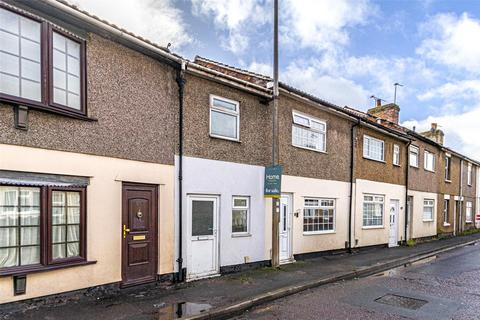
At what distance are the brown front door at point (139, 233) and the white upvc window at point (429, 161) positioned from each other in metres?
17.9

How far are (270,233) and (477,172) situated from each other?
27.1 metres

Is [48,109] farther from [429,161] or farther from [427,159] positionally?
[429,161]

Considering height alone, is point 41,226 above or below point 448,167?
below

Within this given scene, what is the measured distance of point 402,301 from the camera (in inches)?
298

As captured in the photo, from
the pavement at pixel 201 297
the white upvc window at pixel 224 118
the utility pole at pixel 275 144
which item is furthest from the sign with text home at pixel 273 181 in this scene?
the pavement at pixel 201 297

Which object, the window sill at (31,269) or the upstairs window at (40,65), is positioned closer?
the window sill at (31,269)

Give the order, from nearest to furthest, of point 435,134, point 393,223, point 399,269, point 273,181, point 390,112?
point 273,181, point 399,269, point 393,223, point 390,112, point 435,134

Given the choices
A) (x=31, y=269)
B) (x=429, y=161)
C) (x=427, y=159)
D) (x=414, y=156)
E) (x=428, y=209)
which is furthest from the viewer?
(x=429, y=161)

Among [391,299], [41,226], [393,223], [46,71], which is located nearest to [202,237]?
[41,226]

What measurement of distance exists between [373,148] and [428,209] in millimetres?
7961

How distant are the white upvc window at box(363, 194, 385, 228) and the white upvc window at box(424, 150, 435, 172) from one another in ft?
20.0

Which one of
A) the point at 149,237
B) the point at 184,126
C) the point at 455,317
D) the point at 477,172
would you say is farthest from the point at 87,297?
the point at 477,172

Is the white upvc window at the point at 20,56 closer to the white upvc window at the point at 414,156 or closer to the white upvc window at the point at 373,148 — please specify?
the white upvc window at the point at 373,148

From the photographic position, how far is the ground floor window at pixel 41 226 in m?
5.99
